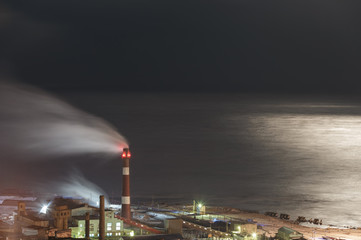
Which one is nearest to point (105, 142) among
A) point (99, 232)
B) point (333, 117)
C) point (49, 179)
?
point (49, 179)

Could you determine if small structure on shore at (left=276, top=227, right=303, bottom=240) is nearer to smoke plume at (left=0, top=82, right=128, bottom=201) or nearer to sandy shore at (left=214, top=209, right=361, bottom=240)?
sandy shore at (left=214, top=209, right=361, bottom=240)

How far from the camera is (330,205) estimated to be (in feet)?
99.5

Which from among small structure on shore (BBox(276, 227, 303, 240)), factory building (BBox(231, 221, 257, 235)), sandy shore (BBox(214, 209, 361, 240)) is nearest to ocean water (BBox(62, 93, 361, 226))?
sandy shore (BBox(214, 209, 361, 240))

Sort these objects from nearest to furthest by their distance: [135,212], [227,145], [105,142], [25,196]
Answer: [135,212]
[25,196]
[105,142]
[227,145]

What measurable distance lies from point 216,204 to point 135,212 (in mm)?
6973

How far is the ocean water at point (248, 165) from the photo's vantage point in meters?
31.2

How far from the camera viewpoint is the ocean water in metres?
31.2

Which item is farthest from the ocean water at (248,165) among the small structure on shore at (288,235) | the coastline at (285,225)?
the small structure on shore at (288,235)

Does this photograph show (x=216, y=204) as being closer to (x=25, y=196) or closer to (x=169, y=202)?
(x=169, y=202)

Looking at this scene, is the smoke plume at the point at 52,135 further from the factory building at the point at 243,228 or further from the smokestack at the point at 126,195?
the factory building at the point at 243,228

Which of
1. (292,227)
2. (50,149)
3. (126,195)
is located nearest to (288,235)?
(292,227)

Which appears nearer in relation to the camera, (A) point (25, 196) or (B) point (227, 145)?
(A) point (25, 196)

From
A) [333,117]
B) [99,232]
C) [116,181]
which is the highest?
[333,117]

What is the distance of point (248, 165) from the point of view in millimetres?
42875
